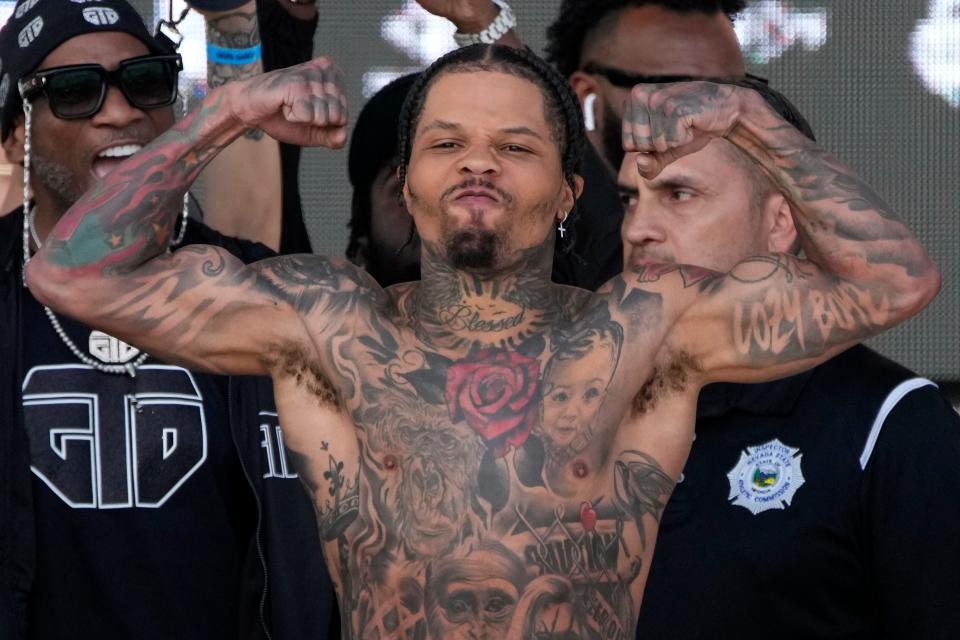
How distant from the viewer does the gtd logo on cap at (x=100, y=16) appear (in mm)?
4004

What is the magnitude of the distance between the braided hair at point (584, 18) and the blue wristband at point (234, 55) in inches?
37.6

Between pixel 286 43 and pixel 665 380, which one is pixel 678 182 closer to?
pixel 665 380

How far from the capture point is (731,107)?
10.3 ft

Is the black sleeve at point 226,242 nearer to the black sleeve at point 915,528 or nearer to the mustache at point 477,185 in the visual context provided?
the mustache at point 477,185

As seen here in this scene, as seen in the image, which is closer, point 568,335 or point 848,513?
point 568,335

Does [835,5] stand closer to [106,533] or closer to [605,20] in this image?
[605,20]

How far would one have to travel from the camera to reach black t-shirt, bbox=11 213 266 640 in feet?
12.0

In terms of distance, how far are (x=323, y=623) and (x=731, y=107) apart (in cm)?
136

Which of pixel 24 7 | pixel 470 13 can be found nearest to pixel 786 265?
pixel 470 13

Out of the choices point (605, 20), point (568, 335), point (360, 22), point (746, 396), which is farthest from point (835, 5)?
point (568, 335)

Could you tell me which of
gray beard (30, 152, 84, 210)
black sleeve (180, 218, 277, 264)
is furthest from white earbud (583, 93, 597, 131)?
gray beard (30, 152, 84, 210)

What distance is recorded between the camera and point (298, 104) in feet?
10.1

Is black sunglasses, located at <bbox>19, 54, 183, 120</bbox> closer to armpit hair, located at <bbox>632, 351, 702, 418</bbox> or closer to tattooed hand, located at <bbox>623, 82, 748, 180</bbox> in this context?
tattooed hand, located at <bbox>623, 82, 748, 180</bbox>

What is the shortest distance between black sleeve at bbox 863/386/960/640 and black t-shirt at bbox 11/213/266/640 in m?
1.32
